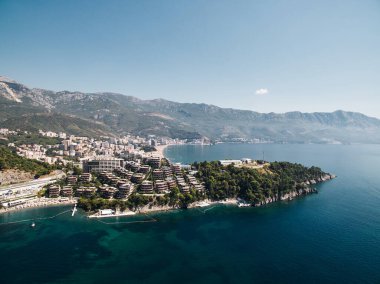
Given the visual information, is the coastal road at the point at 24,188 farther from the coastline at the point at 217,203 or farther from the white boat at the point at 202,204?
the white boat at the point at 202,204

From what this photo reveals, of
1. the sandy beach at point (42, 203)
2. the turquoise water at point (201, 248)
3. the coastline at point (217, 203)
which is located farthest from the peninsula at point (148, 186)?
the turquoise water at point (201, 248)

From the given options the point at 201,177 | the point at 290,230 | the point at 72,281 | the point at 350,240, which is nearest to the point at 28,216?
the point at 72,281

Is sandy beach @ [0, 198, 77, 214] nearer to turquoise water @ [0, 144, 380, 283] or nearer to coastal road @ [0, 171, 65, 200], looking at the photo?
turquoise water @ [0, 144, 380, 283]

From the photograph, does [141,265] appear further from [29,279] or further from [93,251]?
[29,279]

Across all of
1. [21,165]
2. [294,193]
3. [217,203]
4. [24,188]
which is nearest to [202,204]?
[217,203]

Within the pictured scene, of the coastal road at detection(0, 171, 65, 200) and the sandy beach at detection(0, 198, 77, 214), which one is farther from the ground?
the coastal road at detection(0, 171, 65, 200)

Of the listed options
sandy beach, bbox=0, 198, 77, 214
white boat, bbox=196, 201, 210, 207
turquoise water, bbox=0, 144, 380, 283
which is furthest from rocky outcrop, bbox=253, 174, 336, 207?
sandy beach, bbox=0, 198, 77, 214

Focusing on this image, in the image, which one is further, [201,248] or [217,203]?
[217,203]

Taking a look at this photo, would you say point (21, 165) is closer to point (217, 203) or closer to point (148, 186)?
point (148, 186)

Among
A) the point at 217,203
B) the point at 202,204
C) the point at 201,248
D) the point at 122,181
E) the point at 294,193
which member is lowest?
the point at 201,248
